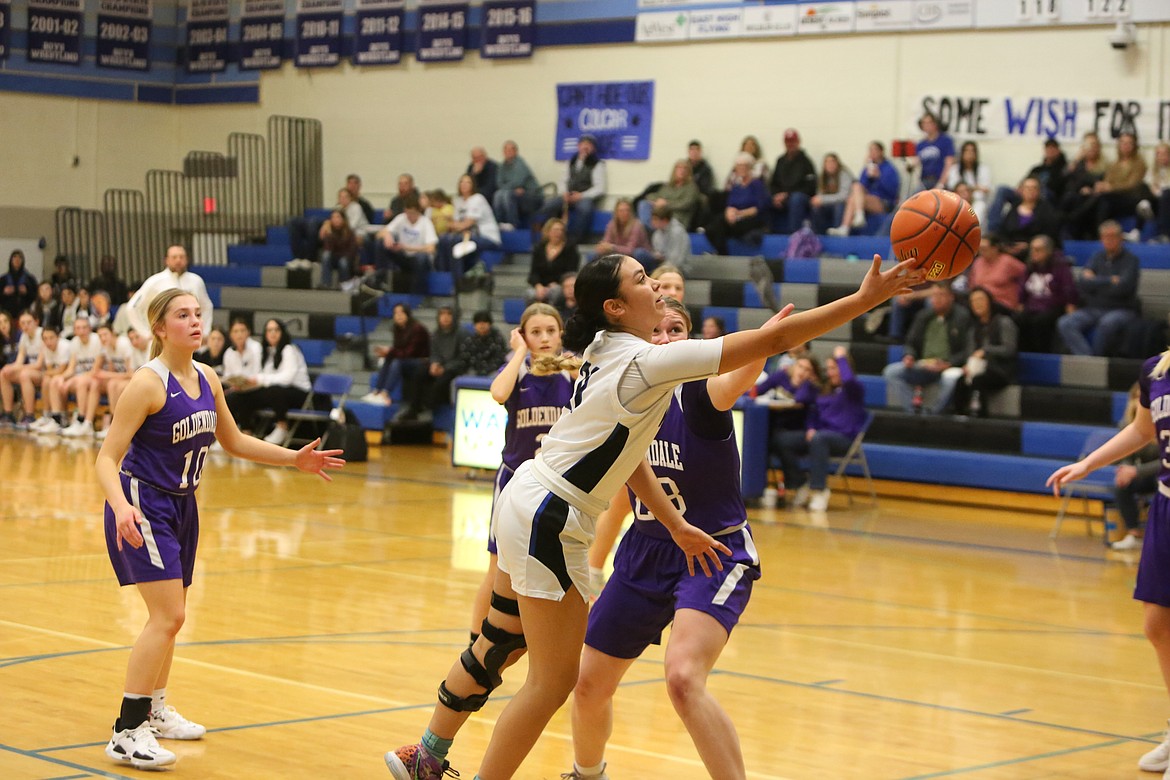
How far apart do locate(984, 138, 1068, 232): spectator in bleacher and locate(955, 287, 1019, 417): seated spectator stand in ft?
5.91

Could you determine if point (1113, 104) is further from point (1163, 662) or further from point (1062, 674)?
point (1163, 662)

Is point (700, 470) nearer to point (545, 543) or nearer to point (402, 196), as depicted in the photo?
point (545, 543)

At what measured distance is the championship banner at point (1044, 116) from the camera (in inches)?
627

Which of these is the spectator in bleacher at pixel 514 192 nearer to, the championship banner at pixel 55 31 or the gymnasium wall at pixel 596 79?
the gymnasium wall at pixel 596 79

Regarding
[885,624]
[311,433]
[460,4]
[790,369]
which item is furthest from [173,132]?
[885,624]

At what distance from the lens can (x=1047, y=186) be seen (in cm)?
1573

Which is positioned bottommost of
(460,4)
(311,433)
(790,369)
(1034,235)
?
(311,433)

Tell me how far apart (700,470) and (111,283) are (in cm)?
1837

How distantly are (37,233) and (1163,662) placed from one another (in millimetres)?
22300

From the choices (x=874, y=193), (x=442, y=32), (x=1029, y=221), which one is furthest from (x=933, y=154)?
(x=442, y=32)

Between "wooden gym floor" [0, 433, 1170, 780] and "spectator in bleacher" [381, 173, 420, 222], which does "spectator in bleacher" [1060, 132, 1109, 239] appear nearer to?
"wooden gym floor" [0, 433, 1170, 780]

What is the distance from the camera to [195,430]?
5.18 metres

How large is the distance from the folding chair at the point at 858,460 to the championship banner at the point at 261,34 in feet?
45.7

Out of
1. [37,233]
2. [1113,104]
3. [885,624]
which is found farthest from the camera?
[37,233]
